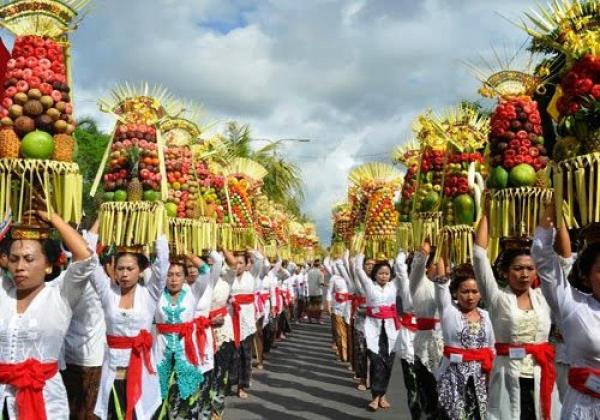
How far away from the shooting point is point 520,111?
199 inches

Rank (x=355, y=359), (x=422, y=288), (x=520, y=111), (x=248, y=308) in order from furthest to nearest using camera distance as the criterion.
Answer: (x=355, y=359), (x=248, y=308), (x=422, y=288), (x=520, y=111)

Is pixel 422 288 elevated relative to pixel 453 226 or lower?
lower

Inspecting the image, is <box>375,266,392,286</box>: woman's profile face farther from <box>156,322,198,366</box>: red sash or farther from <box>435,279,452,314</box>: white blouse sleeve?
<box>156,322,198,366</box>: red sash

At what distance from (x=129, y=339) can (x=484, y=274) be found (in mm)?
2645

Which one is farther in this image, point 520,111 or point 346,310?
point 346,310

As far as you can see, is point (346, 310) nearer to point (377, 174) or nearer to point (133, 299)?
point (377, 174)

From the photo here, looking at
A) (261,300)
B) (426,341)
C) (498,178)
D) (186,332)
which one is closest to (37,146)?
(498,178)

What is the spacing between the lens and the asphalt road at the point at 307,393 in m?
9.27

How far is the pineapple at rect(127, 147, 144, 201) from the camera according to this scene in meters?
5.81

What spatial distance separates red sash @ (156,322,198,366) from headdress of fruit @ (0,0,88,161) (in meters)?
2.62

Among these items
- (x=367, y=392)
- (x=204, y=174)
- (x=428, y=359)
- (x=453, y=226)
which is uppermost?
(x=204, y=174)

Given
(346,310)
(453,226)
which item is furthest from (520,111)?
(346,310)

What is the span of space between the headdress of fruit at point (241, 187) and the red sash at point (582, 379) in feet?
17.1

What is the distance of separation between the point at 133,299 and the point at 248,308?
479cm
